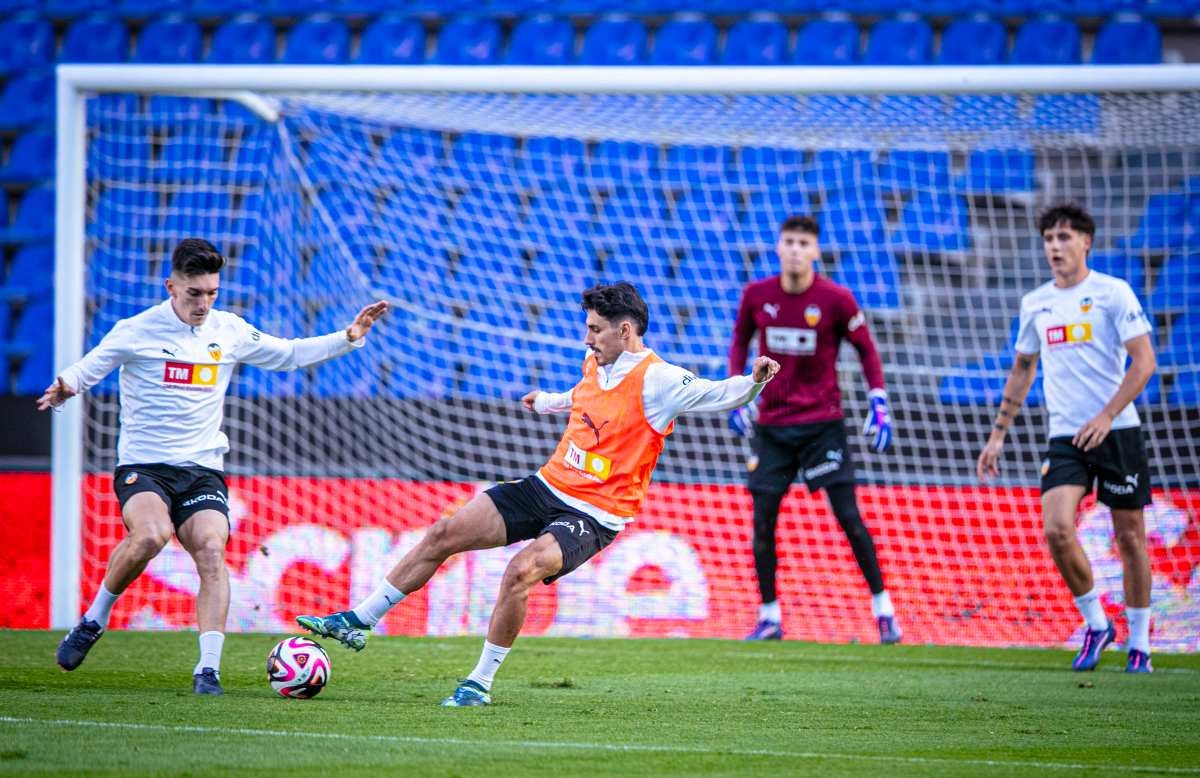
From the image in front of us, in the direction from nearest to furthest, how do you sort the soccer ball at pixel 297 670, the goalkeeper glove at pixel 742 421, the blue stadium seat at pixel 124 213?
the soccer ball at pixel 297 670
the goalkeeper glove at pixel 742 421
the blue stadium seat at pixel 124 213

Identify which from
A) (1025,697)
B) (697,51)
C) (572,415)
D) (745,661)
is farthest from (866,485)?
(697,51)

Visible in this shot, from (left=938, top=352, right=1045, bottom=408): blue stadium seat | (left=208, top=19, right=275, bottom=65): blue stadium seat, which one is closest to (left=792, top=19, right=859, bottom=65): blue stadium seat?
(left=938, top=352, right=1045, bottom=408): blue stadium seat

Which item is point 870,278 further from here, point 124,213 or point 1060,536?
point 124,213

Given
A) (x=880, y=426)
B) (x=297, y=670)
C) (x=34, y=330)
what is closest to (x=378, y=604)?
(x=297, y=670)

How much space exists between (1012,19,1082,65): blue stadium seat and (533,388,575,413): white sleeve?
9499mm

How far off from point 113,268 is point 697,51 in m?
6.35

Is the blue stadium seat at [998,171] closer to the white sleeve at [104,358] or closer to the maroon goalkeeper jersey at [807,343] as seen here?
the maroon goalkeeper jersey at [807,343]

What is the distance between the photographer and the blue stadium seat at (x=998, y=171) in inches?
510

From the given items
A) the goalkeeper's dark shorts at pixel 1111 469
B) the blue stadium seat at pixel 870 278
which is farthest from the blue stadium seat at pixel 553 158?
the goalkeeper's dark shorts at pixel 1111 469

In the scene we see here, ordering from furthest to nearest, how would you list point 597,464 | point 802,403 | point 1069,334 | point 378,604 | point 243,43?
point 243,43
point 802,403
point 1069,334
point 597,464
point 378,604

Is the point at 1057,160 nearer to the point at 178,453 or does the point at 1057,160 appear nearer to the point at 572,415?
the point at 572,415

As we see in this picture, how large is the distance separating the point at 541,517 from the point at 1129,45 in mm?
10614

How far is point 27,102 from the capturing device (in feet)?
52.3

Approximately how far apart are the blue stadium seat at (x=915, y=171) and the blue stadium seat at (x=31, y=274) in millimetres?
8161
